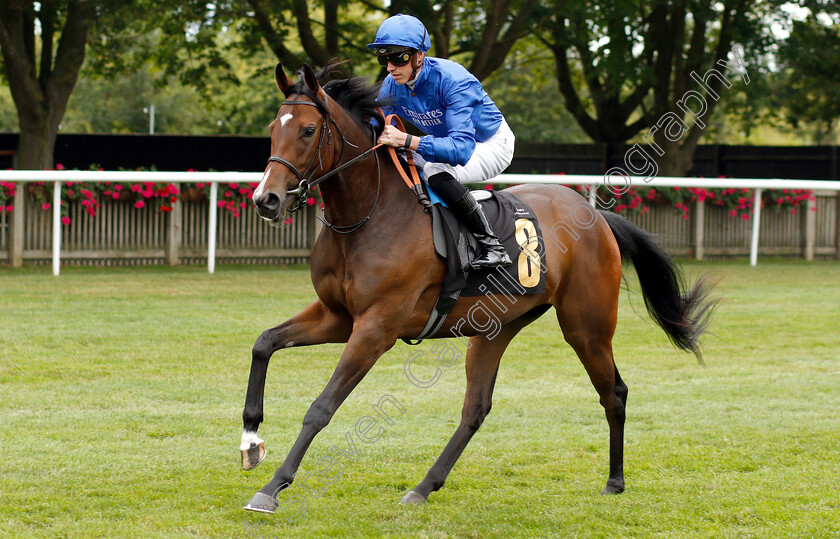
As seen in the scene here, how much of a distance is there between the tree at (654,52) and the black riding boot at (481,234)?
11.0 meters

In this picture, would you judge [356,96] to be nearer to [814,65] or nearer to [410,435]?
[410,435]

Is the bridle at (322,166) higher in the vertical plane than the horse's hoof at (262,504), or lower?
higher

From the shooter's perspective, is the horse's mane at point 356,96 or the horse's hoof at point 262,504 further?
the horse's mane at point 356,96

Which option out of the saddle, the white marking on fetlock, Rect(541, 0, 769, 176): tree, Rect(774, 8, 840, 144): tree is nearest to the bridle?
the saddle

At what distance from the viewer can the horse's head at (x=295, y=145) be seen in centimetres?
357

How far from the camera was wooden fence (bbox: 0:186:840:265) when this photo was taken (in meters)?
13.0

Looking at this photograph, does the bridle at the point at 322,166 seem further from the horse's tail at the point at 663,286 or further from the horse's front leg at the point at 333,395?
the horse's tail at the point at 663,286

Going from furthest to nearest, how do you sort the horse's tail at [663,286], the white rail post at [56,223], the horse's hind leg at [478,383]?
the white rail post at [56,223], the horse's tail at [663,286], the horse's hind leg at [478,383]

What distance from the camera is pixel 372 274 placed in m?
3.95

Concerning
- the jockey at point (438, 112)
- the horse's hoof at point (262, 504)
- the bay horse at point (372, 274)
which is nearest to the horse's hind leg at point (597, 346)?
the bay horse at point (372, 274)

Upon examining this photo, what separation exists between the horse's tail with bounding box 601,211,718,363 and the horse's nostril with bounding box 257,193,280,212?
2.40 meters

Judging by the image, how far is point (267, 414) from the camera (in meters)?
5.75

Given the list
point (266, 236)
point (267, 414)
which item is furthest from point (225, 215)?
point (267, 414)

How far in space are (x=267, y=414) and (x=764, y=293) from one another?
826cm
